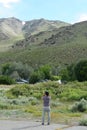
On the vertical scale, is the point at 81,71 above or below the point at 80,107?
above

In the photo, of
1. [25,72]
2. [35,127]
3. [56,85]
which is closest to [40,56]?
[25,72]

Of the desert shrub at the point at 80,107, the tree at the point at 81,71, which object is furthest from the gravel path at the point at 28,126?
the tree at the point at 81,71

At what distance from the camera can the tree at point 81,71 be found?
98.9 meters

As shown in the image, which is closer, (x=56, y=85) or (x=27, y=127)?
(x=27, y=127)

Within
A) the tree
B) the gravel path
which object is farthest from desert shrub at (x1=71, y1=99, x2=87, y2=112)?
the tree

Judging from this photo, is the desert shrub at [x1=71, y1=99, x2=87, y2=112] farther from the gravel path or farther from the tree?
the tree

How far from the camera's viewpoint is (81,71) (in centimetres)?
9994

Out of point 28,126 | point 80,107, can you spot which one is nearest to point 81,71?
point 80,107

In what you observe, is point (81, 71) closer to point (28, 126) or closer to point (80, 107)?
point (80, 107)

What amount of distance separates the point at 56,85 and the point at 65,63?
11291 centimetres

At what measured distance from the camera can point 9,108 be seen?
3303cm

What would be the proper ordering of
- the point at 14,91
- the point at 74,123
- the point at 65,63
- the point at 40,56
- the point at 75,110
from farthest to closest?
the point at 40,56 < the point at 65,63 < the point at 14,91 < the point at 75,110 < the point at 74,123

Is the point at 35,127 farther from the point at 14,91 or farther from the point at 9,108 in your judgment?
the point at 14,91

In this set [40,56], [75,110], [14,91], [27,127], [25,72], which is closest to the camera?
[27,127]
